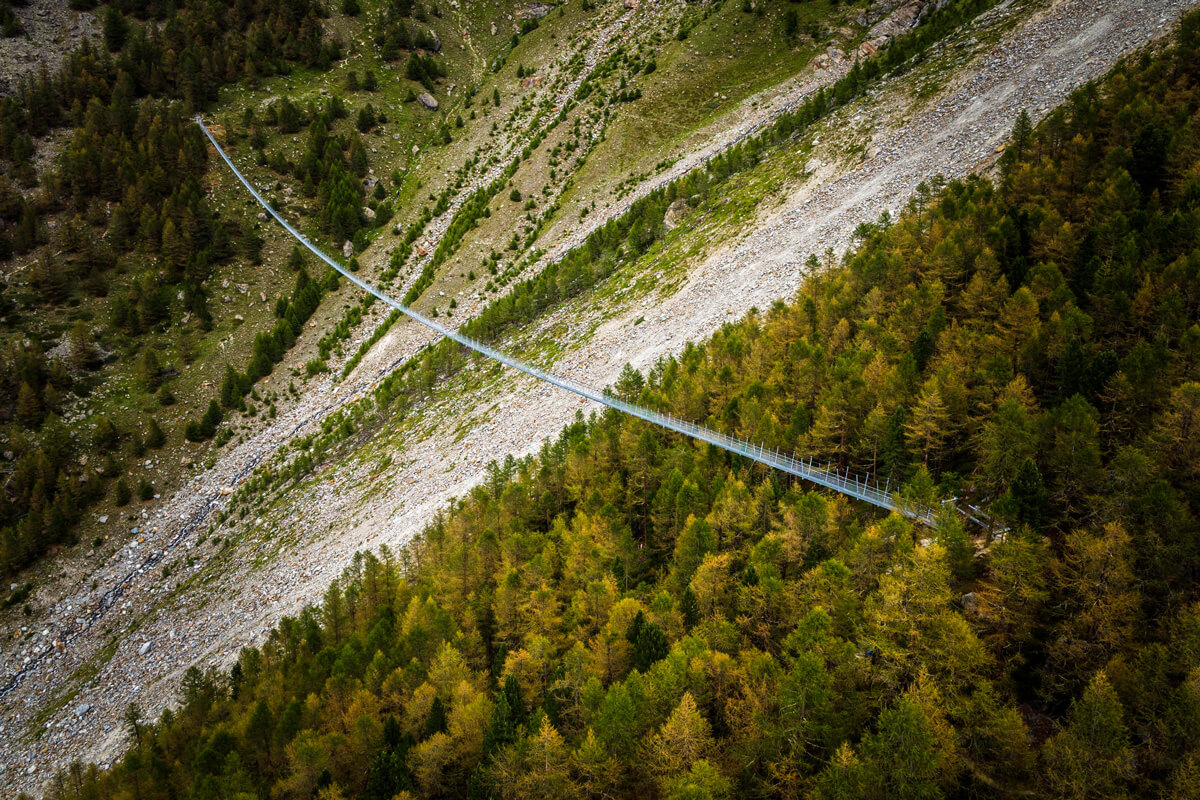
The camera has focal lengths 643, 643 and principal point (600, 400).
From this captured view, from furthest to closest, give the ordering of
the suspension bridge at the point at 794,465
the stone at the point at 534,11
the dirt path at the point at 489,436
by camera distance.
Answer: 1. the stone at the point at 534,11
2. the dirt path at the point at 489,436
3. the suspension bridge at the point at 794,465

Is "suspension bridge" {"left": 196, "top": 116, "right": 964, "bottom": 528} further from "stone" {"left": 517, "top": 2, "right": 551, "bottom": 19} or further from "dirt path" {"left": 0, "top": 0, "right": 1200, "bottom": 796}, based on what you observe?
"stone" {"left": 517, "top": 2, "right": 551, "bottom": 19}

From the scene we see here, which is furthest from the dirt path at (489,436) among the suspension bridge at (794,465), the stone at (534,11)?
the stone at (534,11)

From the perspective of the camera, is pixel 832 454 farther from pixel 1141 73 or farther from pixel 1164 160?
pixel 1141 73

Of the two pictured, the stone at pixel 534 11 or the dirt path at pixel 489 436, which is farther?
the stone at pixel 534 11

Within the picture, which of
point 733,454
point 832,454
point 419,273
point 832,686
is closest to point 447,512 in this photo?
point 733,454

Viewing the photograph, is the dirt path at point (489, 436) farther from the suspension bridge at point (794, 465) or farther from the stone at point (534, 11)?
the stone at point (534, 11)

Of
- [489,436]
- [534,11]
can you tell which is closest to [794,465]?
[489,436]

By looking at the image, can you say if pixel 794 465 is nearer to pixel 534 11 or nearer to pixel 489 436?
pixel 489 436

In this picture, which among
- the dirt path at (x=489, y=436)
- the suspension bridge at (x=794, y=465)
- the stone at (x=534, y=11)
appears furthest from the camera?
the stone at (x=534, y=11)
